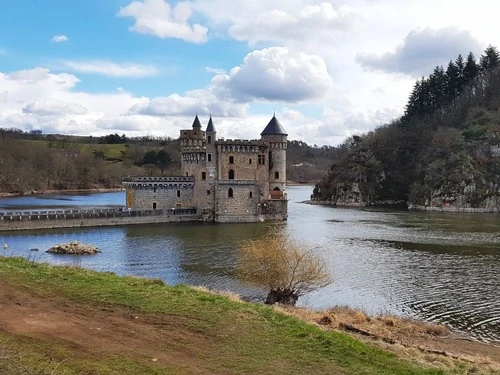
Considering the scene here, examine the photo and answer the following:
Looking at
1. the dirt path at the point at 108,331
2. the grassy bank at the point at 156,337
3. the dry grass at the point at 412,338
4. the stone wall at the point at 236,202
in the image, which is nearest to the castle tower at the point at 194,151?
the stone wall at the point at 236,202

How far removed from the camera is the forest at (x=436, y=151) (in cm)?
7744

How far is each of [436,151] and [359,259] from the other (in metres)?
57.3

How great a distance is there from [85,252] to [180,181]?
2225 cm

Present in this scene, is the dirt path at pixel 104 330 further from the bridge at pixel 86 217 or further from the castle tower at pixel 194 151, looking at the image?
the castle tower at pixel 194 151

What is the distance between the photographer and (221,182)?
54.6 meters

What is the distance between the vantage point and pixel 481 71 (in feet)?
333

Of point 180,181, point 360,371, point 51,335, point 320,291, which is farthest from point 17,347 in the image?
point 180,181

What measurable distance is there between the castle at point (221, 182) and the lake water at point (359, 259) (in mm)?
2909

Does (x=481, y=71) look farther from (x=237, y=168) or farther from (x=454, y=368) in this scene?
(x=454, y=368)

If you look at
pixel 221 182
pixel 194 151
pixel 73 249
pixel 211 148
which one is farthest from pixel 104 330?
pixel 194 151

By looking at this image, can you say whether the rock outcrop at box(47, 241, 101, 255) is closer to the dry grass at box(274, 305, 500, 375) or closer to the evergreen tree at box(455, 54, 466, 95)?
the dry grass at box(274, 305, 500, 375)

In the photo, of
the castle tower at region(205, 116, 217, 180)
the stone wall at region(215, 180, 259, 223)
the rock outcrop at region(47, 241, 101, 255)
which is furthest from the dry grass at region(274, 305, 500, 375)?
the castle tower at region(205, 116, 217, 180)

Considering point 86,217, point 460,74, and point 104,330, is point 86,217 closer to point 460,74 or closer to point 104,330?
point 104,330

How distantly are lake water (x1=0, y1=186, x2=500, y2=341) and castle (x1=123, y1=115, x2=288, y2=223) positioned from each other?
2.91 m
